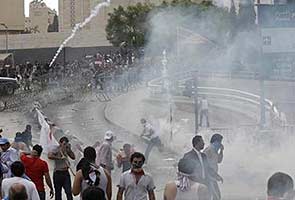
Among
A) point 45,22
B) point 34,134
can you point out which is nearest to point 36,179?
point 34,134

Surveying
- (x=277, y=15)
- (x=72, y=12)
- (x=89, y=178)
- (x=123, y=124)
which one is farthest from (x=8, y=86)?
(x=72, y=12)

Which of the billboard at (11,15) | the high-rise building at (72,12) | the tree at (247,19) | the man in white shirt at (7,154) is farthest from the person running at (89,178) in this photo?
the high-rise building at (72,12)

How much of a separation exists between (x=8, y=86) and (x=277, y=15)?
2030cm

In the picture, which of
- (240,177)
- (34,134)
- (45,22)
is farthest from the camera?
(45,22)

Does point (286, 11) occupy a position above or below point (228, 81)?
above

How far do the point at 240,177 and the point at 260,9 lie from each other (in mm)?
4195

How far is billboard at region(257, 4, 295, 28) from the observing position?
57.1 ft

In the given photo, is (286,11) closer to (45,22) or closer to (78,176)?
(78,176)

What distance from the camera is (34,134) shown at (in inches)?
932

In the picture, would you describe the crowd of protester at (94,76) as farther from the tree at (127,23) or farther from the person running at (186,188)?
the person running at (186,188)

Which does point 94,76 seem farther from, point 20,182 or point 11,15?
point 11,15

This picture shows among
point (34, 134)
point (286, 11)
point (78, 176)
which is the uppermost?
point (286, 11)

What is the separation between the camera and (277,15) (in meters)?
17.4

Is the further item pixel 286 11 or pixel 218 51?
pixel 218 51
